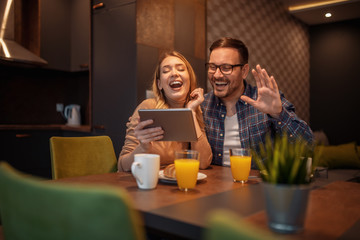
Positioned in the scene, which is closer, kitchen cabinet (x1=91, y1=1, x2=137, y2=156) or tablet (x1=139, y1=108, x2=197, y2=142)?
tablet (x1=139, y1=108, x2=197, y2=142)

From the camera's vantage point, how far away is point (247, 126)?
1.90m

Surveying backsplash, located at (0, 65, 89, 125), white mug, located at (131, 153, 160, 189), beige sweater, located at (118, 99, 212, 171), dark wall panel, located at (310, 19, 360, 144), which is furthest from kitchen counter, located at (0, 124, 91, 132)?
dark wall panel, located at (310, 19, 360, 144)

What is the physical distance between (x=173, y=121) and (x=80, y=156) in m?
0.62

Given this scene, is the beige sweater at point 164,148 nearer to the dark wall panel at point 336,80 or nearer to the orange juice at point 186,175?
the orange juice at point 186,175

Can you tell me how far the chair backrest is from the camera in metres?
1.52

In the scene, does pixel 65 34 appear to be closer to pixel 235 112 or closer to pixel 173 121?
pixel 235 112

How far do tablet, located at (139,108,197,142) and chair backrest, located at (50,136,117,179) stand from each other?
1.56ft

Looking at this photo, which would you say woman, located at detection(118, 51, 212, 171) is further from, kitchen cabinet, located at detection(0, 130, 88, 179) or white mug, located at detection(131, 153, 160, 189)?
kitchen cabinet, located at detection(0, 130, 88, 179)

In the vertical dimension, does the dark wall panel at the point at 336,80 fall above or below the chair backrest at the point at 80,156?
above

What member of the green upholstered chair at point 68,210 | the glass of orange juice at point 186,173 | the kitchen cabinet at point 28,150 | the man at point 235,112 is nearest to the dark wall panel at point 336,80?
the man at point 235,112

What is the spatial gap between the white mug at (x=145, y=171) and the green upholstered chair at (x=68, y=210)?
0.45 meters

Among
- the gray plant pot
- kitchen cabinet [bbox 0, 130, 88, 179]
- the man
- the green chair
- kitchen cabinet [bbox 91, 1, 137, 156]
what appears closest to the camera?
the green chair

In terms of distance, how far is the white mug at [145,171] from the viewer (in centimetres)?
102

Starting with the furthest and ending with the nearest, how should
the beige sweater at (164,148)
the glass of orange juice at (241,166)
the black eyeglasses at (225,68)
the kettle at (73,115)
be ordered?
→ the kettle at (73,115), the black eyeglasses at (225,68), the beige sweater at (164,148), the glass of orange juice at (241,166)
